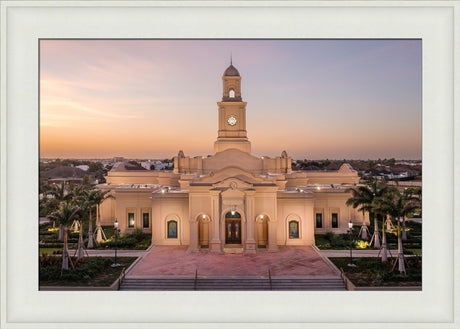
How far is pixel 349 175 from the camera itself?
4106cm

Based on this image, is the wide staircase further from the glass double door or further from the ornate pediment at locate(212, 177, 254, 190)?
the ornate pediment at locate(212, 177, 254, 190)

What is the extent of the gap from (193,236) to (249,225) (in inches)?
210

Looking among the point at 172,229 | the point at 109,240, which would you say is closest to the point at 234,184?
the point at 172,229

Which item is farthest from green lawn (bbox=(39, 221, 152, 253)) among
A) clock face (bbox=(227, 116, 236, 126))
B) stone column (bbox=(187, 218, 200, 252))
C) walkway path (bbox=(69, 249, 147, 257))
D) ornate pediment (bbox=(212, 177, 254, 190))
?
clock face (bbox=(227, 116, 236, 126))

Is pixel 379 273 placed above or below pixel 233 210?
below

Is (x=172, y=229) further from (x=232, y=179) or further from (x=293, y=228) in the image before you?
(x=293, y=228)

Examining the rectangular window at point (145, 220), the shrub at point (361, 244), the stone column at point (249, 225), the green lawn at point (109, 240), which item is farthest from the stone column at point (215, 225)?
the shrub at point (361, 244)

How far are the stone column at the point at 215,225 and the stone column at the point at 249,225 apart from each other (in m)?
2.57

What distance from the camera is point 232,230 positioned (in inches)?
1091

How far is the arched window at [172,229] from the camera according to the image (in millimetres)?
28962

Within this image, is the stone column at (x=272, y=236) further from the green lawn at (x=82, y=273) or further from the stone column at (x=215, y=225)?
the green lawn at (x=82, y=273)

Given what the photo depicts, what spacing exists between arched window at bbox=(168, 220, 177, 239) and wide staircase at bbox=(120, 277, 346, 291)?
27.9ft
